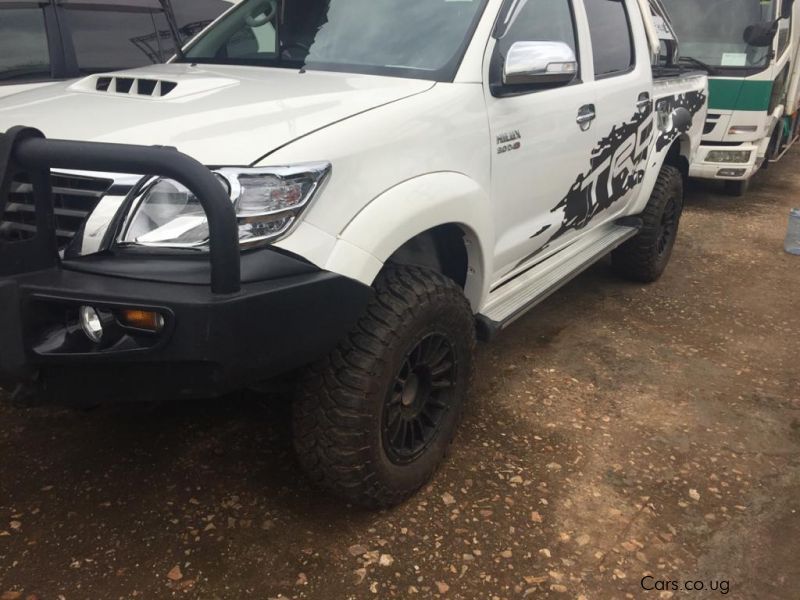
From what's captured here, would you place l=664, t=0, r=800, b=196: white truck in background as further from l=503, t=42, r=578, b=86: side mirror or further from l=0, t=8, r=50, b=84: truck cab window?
l=0, t=8, r=50, b=84: truck cab window

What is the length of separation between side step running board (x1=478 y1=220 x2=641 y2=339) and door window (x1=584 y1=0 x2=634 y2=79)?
0.94m

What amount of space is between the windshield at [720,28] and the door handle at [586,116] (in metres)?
5.29

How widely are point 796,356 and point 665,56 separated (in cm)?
256

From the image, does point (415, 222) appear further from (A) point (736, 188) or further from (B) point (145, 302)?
(A) point (736, 188)

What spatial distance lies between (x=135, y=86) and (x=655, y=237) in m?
3.57

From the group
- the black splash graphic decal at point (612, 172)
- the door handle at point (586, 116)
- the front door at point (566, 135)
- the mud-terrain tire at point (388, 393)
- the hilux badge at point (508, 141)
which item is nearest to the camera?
the mud-terrain tire at point (388, 393)

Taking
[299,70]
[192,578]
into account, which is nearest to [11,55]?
[299,70]

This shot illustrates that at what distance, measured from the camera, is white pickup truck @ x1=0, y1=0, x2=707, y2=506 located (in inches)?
71.8

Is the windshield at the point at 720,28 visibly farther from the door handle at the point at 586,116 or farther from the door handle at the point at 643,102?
the door handle at the point at 586,116

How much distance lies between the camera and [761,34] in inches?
288

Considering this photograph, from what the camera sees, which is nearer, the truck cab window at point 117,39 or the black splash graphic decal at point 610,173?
the black splash graphic decal at point 610,173

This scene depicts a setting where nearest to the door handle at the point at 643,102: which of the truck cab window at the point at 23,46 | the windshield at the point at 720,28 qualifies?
the truck cab window at the point at 23,46

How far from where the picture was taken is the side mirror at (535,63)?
8.55ft

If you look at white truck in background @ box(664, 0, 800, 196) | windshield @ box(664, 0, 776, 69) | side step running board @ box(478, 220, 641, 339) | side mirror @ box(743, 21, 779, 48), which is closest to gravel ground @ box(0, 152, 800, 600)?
side step running board @ box(478, 220, 641, 339)
